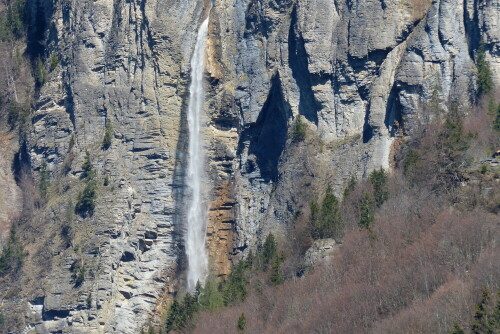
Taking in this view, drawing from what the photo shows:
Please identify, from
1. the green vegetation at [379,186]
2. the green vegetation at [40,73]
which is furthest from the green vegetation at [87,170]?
the green vegetation at [379,186]

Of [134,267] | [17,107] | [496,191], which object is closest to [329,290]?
[496,191]

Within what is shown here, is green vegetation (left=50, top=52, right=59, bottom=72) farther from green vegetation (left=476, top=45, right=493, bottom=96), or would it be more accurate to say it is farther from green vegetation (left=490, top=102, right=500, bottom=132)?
green vegetation (left=490, top=102, right=500, bottom=132)

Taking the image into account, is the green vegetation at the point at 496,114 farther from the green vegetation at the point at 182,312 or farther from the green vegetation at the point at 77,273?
the green vegetation at the point at 77,273

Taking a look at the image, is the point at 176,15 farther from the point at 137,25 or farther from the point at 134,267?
the point at 134,267

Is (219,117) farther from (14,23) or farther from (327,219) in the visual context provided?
(14,23)

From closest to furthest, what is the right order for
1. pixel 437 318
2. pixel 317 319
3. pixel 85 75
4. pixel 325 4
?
1. pixel 437 318
2. pixel 317 319
3. pixel 325 4
4. pixel 85 75

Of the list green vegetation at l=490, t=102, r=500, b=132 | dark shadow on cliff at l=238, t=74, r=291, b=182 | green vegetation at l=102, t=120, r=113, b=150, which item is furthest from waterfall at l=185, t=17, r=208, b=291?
green vegetation at l=490, t=102, r=500, b=132
